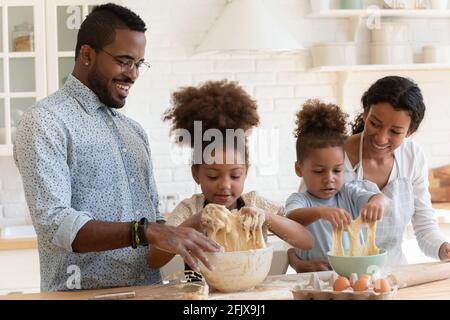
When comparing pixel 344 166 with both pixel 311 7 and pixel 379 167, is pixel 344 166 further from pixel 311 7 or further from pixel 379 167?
pixel 311 7

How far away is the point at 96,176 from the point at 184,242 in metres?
0.39

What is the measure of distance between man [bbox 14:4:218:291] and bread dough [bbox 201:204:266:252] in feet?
0.29

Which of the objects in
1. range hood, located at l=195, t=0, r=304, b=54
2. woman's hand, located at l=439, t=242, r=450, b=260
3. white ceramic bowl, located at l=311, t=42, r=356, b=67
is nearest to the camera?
woman's hand, located at l=439, t=242, r=450, b=260

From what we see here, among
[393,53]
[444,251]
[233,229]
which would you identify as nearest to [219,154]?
[233,229]

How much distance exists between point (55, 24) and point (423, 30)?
208cm

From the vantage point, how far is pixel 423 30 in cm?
425

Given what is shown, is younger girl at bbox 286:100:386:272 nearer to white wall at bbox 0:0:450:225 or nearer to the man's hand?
Result: the man's hand

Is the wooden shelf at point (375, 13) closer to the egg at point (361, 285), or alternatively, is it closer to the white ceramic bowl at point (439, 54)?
the white ceramic bowl at point (439, 54)

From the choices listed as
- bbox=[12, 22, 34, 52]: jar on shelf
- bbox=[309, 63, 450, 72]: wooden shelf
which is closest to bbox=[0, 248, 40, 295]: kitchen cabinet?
bbox=[12, 22, 34, 52]: jar on shelf

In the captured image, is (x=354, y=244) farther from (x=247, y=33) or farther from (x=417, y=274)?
(x=247, y=33)

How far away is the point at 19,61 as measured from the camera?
3689 millimetres

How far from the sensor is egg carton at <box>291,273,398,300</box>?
4.72 feet

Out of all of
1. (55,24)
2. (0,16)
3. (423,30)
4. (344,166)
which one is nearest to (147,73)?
(55,24)
